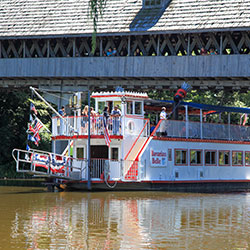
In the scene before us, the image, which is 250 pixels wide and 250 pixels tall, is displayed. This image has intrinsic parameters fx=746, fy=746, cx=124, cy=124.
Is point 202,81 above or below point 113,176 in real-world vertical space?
above

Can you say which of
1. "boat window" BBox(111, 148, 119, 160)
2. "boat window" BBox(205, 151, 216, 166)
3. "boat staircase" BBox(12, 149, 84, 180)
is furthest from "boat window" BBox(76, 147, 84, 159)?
"boat window" BBox(205, 151, 216, 166)

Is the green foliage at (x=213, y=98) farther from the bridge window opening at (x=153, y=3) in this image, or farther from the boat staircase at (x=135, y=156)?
the boat staircase at (x=135, y=156)

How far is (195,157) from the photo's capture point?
3056cm

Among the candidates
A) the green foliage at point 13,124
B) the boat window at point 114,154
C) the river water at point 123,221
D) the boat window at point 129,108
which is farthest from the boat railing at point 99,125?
the green foliage at point 13,124

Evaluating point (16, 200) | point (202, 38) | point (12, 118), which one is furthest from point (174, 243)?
point (12, 118)

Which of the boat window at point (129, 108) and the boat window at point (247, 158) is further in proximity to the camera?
the boat window at point (247, 158)

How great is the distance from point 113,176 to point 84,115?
268 cm

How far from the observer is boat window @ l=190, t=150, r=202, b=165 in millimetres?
30403

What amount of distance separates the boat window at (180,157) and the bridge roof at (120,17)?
6751 mm

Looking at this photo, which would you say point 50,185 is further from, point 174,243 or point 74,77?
point 174,243

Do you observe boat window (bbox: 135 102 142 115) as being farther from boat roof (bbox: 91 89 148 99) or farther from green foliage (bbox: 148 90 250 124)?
green foliage (bbox: 148 90 250 124)

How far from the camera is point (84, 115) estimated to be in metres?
28.6

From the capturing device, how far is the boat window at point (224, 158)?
1254 inches

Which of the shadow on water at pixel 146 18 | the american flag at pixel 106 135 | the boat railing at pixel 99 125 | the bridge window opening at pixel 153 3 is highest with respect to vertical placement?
the bridge window opening at pixel 153 3
